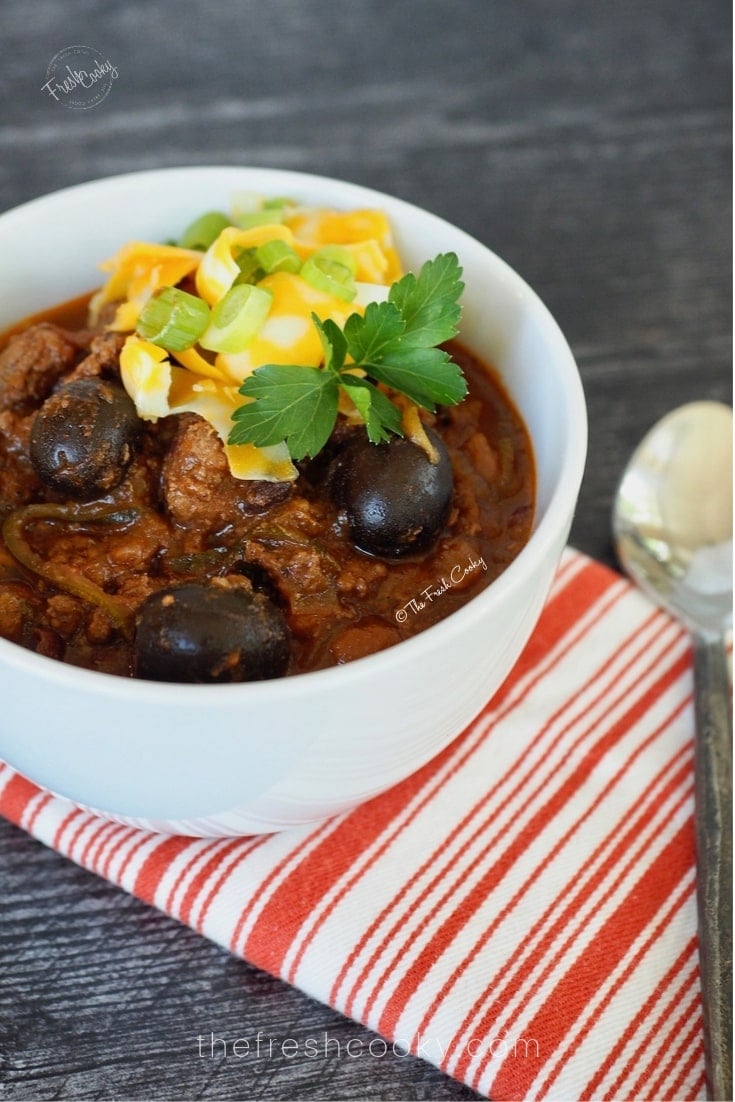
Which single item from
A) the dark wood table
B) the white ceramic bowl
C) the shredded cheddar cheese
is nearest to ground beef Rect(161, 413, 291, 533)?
the shredded cheddar cheese

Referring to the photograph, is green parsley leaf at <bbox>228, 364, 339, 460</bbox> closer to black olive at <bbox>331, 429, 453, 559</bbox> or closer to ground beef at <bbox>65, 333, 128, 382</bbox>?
black olive at <bbox>331, 429, 453, 559</bbox>

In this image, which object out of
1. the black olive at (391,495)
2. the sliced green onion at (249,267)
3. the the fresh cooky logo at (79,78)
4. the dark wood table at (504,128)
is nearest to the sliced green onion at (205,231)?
the sliced green onion at (249,267)

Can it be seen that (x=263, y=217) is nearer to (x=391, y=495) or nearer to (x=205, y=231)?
(x=205, y=231)

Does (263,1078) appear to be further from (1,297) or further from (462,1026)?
(1,297)

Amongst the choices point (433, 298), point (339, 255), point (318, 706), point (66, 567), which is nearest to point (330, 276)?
point (339, 255)

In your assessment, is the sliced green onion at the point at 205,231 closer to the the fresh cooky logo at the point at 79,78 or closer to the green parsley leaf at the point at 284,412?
the the fresh cooky logo at the point at 79,78
